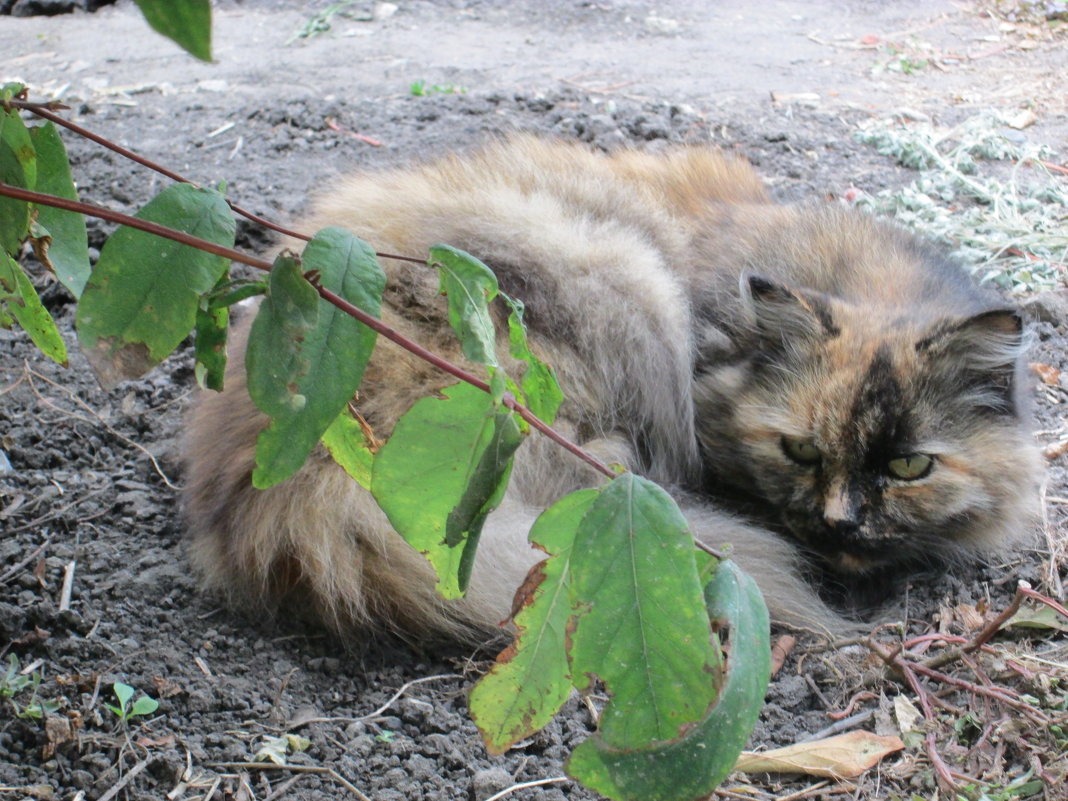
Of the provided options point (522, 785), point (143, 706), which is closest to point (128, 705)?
point (143, 706)

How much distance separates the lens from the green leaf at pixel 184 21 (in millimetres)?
1021

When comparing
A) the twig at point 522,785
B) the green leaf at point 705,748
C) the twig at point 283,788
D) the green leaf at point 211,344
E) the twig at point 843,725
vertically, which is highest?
the green leaf at point 211,344

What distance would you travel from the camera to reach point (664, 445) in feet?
11.5

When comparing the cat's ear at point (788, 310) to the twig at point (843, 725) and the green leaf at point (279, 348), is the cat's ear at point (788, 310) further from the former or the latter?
the green leaf at point (279, 348)

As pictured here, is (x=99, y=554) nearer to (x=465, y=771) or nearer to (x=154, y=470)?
(x=154, y=470)

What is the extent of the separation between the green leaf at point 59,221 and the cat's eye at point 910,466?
92.2 inches

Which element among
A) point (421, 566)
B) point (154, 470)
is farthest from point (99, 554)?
point (421, 566)

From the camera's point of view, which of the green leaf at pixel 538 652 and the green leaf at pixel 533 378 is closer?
the green leaf at pixel 538 652

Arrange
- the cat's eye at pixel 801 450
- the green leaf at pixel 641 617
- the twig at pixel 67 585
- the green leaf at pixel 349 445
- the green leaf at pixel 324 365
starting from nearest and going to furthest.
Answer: the green leaf at pixel 641 617 < the green leaf at pixel 324 365 < the green leaf at pixel 349 445 < the twig at pixel 67 585 < the cat's eye at pixel 801 450

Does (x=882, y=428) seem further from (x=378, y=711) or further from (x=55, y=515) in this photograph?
(x=55, y=515)

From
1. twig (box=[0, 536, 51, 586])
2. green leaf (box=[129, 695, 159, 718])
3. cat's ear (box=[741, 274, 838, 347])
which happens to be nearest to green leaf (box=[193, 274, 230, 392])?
green leaf (box=[129, 695, 159, 718])

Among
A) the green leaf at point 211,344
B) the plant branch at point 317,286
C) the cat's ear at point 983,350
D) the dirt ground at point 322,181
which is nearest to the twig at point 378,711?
the dirt ground at point 322,181

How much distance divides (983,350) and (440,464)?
Result: 7.52ft

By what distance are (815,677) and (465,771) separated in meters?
1.00
